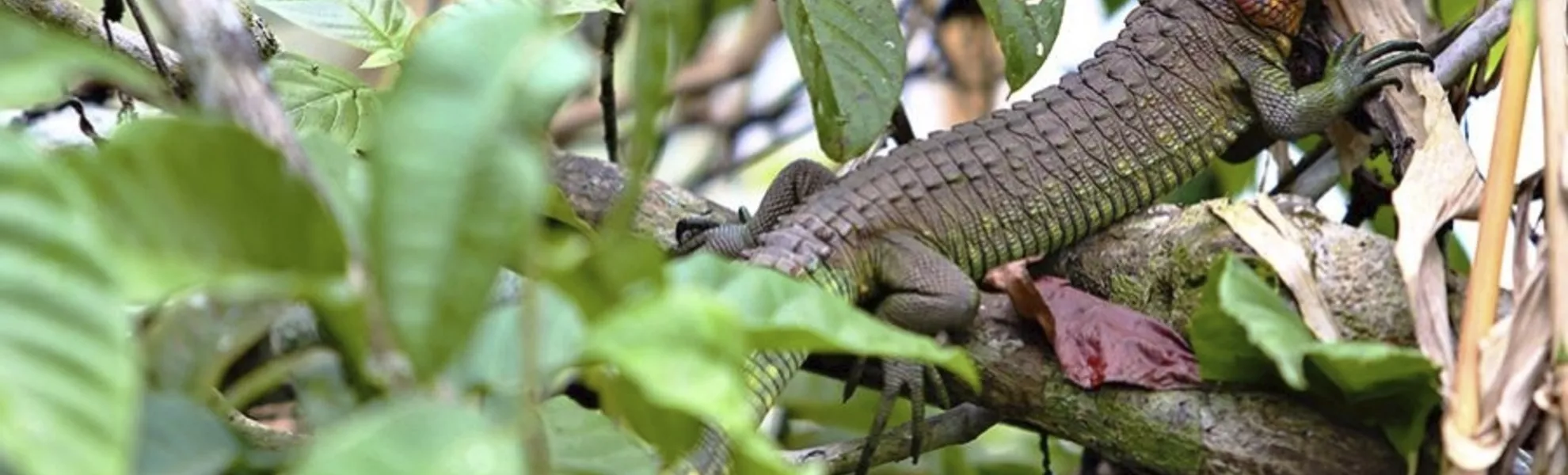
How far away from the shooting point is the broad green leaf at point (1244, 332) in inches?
37.3

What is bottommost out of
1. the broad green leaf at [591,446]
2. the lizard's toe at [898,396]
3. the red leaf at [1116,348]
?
the lizard's toe at [898,396]

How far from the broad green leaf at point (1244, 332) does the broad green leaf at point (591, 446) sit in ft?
0.99

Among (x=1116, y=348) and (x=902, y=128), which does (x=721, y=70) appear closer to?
(x=902, y=128)

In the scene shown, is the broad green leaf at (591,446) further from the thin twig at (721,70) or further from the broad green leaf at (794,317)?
the thin twig at (721,70)

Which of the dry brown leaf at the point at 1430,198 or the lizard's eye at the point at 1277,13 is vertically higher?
the dry brown leaf at the point at 1430,198

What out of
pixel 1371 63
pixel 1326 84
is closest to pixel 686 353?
pixel 1371 63

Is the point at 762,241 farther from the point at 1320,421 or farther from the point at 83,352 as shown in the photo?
the point at 83,352

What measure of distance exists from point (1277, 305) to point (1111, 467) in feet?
2.23

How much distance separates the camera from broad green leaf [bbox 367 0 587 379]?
1.73 ft

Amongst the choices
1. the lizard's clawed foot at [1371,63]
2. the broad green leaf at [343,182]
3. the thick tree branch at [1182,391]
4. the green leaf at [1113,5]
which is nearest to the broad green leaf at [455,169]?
the broad green leaf at [343,182]

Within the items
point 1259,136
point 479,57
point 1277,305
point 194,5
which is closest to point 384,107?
point 479,57

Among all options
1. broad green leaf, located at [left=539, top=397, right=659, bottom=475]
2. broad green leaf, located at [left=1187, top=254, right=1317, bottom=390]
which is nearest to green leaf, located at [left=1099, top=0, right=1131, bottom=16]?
broad green leaf, located at [left=1187, top=254, right=1317, bottom=390]

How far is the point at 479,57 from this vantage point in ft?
1.76

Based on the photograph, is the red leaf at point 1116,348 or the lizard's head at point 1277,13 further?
the lizard's head at point 1277,13
